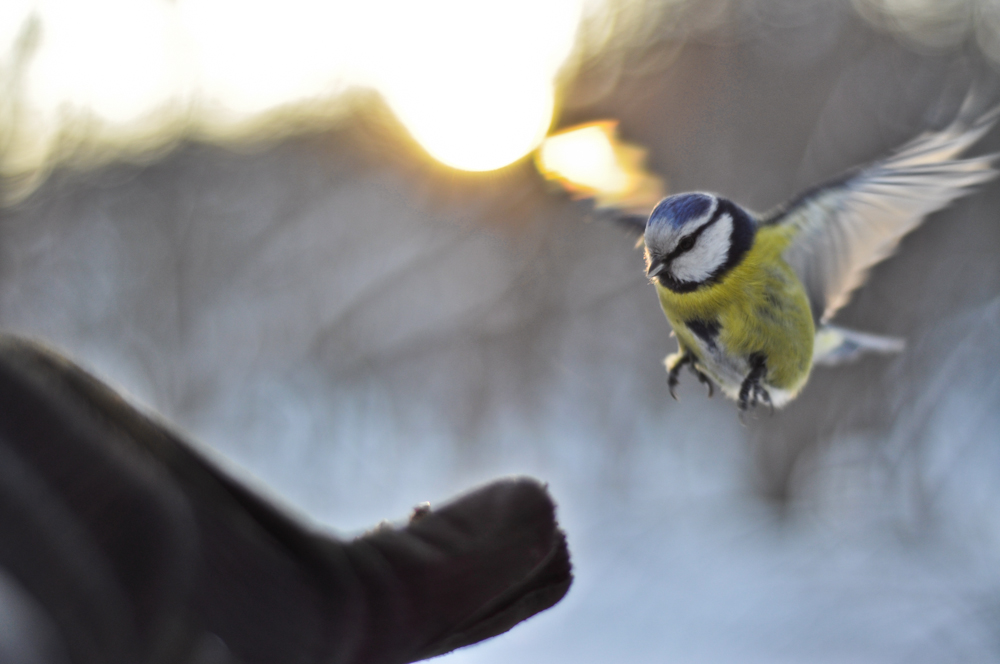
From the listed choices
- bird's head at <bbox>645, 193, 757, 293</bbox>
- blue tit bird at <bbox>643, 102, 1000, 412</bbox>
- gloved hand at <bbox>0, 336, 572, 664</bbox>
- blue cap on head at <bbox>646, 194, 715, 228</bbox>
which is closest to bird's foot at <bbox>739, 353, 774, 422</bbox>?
blue tit bird at <bbox>643, 102, 1000, 412</bbox>

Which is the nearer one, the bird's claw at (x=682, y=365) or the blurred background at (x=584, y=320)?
the bird's claw at (x=682, y=365)

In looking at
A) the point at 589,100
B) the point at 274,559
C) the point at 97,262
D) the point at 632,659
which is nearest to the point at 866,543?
the point at 632,659

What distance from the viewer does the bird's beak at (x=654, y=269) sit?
569 millimetres

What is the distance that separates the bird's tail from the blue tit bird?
130mm

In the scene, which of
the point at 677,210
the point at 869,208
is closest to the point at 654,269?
the point at 677,210

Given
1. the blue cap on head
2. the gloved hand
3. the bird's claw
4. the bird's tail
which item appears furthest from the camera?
the bird's tail

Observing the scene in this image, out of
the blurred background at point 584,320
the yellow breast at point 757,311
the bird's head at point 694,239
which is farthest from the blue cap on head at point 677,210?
the blurred background at point 584,320

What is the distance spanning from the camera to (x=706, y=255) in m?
0.65

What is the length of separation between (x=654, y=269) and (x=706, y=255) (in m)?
0.10

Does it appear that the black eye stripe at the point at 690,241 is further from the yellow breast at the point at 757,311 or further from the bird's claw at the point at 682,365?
the bird's claw at the point at 682,365

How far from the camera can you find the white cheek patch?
0.62m

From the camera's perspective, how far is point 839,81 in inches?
93.3

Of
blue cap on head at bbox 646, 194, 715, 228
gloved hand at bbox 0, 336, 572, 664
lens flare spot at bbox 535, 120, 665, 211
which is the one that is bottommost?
gloved hand at bbox 0, 336, 572, 664

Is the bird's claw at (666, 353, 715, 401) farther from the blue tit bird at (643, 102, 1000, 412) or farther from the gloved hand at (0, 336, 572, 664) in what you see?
the gloved hand at (0, 336, 572, 664)
